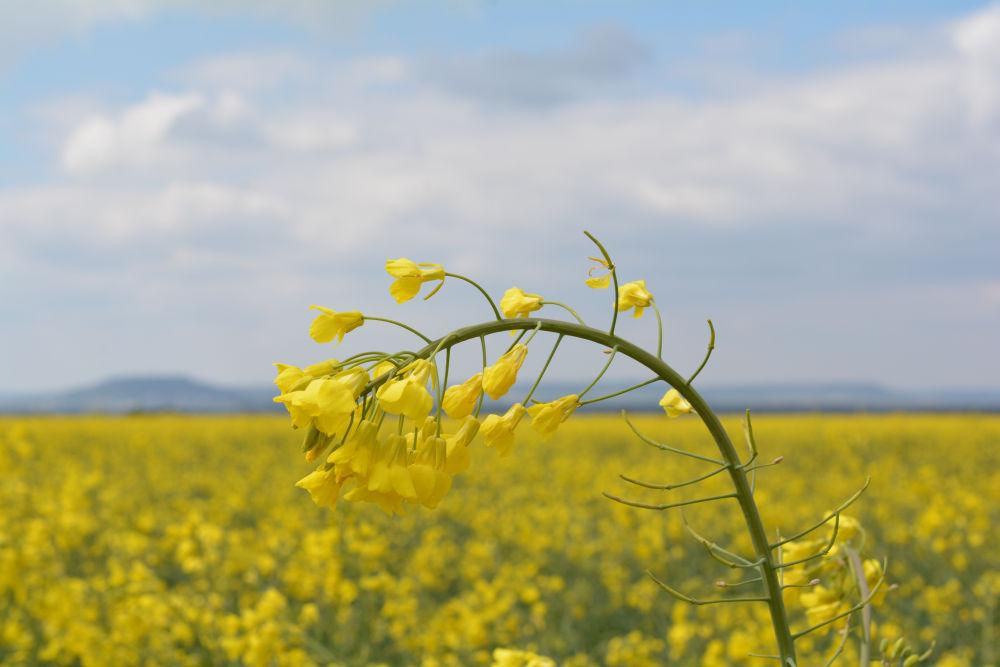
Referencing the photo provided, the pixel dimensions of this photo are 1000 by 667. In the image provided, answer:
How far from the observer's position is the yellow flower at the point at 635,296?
3.59 ft

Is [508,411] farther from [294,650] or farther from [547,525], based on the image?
[547,525]

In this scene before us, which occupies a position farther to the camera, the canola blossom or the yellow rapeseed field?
the yellow rapeseed field

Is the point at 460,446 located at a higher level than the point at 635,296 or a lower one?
lower

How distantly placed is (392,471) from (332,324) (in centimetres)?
18

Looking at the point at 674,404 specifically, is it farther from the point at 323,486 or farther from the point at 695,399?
the point at 323,486

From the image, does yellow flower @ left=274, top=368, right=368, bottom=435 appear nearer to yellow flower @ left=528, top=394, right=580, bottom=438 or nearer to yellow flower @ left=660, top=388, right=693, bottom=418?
yellow flower @ left=528, top=394, right=580, bottom=438

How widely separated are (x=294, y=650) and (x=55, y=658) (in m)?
2.27

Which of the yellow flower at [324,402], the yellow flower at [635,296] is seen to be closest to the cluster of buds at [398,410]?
the yellow flower at [324,402]

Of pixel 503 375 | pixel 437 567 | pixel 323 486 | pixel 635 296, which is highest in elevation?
pixel 635 296

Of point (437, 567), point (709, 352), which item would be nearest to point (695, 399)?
point (709, 352)

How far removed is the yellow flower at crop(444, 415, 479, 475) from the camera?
3.05 ft

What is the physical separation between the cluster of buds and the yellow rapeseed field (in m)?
0.28

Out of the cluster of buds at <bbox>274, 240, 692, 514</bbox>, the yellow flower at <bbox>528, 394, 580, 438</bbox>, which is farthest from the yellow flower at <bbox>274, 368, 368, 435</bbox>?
the yellow flower at <bbox>528, 394, 580, 438</bbox>

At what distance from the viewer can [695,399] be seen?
3.04 ft
